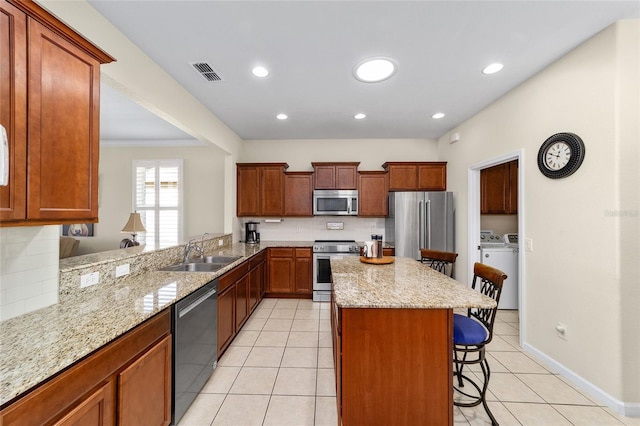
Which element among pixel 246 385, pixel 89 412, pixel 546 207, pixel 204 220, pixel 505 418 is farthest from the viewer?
pixel 204 220

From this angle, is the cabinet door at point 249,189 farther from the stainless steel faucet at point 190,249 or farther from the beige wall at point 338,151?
the stainless steel faucet at point 190,249

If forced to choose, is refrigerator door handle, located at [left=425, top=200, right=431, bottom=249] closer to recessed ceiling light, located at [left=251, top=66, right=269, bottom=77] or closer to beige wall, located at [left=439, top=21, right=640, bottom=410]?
beige wall, located at [left=439, top=21, right=640, bottom=410]

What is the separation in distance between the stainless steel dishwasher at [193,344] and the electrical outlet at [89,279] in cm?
66

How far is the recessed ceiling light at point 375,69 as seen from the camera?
2.33 metres

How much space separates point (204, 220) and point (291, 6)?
405 centimetres

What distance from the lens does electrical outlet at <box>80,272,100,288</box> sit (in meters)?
1.70

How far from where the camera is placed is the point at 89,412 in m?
1.06

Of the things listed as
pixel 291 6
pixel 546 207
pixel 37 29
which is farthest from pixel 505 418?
pixel 37 29

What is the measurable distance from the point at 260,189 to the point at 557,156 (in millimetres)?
3879

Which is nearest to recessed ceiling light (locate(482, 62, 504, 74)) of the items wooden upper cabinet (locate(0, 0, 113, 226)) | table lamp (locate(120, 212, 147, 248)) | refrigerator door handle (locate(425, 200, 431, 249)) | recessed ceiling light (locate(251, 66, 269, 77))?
refrigerator door handle (locate(425, 200, 431, 249))

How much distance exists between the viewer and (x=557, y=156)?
2283 mm

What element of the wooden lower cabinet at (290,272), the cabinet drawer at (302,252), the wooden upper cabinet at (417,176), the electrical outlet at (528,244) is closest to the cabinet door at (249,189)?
the wooden lower cabinet at (290,272)

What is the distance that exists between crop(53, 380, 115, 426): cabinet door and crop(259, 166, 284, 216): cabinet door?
3.48 m

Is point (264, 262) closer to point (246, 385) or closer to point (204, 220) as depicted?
point (204, 220)
